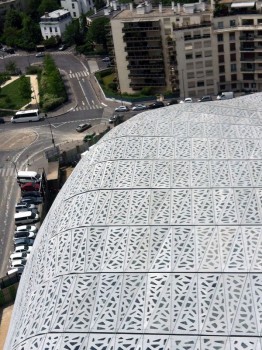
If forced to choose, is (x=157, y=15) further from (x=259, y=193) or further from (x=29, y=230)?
(x=259, y=193)

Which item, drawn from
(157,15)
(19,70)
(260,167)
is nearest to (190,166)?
(260,167)

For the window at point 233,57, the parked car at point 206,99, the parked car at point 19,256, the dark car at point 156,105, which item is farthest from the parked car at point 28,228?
the window at point 233,57

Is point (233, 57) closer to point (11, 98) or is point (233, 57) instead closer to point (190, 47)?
point (190, 47)

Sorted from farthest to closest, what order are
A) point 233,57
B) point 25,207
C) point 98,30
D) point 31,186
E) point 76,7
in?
point 76,7 < point 98,30 < point 233,57 < point 31,186 < point 25,207

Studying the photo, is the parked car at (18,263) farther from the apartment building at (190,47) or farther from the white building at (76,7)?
the white building at (76,7)

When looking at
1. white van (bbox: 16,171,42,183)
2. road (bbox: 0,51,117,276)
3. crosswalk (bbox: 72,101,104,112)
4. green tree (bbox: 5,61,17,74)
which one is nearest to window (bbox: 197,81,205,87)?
road (bbox: 0,51,117,276)

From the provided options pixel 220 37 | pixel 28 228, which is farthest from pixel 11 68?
pixel 28 228
